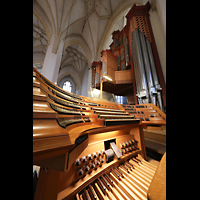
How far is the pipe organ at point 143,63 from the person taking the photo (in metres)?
2.96

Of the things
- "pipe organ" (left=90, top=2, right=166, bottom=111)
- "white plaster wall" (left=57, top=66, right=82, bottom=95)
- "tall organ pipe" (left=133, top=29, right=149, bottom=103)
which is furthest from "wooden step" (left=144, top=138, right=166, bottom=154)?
"white plaster wall" (left=57, top=66, right=82, bottom=95)

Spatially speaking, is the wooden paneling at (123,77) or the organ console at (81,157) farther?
the wooden paneling at (123,77)

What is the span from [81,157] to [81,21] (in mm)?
10277

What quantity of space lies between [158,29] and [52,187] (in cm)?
575

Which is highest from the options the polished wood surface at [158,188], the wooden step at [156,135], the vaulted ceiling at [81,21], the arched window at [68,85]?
the vaulted ceiling at [81,21]

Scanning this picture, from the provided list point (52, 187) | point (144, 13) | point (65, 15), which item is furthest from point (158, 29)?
point (65, 15)

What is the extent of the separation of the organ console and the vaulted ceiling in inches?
249

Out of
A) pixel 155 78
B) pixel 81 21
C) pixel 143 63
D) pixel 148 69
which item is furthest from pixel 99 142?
pixel 81 21

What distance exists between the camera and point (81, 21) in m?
7.36

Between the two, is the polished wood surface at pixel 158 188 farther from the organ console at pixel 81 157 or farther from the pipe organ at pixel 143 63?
the pipe organ at pixel 143 63

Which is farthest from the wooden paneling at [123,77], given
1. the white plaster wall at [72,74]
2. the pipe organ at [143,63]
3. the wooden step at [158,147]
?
the white plaster wall at [72,74]

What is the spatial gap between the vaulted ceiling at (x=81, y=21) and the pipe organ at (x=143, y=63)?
185 centimetres

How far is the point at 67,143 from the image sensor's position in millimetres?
416
